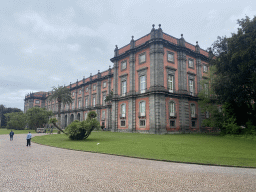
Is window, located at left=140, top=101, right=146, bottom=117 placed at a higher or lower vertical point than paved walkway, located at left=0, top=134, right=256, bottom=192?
higher

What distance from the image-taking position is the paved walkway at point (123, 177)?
217 inches

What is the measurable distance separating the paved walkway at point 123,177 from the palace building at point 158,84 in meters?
21.1

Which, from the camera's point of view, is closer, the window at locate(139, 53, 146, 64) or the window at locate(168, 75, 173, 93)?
the window at locate(168, 75, 173, 93)

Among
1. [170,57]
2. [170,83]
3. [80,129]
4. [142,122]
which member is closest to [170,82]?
[170,83]

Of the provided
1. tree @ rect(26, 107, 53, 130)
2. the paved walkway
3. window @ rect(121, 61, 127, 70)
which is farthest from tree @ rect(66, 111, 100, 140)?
tree @ rect(26, 107, 53, 130)

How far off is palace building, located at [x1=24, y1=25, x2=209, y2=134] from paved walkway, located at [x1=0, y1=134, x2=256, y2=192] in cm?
2107

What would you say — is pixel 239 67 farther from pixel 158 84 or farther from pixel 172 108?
pixel 172 108

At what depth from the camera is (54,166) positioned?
26.8 feet

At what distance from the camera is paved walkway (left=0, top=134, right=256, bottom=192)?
5.51m

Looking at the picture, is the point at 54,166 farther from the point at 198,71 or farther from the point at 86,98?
the point at 86,98

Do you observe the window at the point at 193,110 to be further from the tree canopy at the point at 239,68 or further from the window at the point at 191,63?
the tree canopy at the point at 239,68

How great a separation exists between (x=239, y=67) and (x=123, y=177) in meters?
19.2

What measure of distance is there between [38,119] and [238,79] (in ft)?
145

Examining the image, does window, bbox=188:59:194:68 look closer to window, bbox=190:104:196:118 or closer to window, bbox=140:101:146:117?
window, bbox=190:104:196:118
